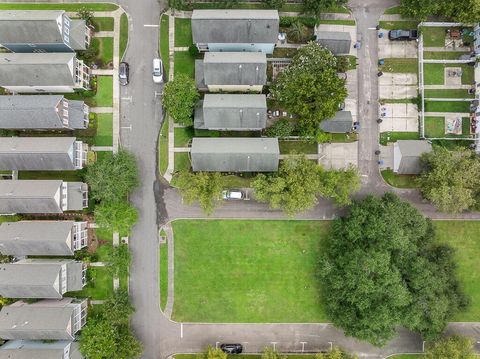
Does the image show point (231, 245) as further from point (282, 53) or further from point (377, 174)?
point (282, 53)

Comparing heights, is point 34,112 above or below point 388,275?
above

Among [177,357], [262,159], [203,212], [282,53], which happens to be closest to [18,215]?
[203,212]

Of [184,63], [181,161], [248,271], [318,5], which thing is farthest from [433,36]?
[248,271]

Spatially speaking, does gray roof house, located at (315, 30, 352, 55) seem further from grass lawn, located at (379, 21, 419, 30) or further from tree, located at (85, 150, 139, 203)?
tree, located at (85, 150, 139, 203)

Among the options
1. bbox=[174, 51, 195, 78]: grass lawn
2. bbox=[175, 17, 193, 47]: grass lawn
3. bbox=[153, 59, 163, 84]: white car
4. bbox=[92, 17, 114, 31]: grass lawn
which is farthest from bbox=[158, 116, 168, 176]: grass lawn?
bbox=[92, 17, 114, 31]: grass lawn

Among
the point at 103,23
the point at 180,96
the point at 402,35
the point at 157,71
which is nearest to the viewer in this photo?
the point at 180,96

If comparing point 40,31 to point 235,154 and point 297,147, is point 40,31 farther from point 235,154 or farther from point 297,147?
point 297,147
